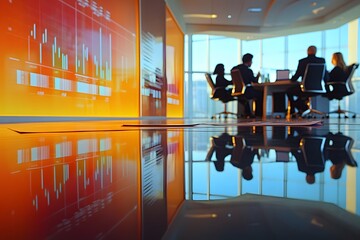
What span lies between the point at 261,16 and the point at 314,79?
4612mm

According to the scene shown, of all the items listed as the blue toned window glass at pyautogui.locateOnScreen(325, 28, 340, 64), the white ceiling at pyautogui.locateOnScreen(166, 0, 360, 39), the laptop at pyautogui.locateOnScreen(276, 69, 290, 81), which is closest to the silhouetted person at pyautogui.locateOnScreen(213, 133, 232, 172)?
the laptop at pyautogui.locateOnScreen(276, 69, 290, 81)

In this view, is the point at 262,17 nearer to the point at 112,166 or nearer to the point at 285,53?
the point at 285,53

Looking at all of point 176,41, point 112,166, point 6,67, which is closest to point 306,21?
point 176,41

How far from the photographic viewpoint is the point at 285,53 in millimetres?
12688

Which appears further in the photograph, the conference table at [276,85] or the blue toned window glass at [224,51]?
the blue toned window glass at [224,51]

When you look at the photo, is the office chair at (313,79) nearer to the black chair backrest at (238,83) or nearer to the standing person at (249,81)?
the standing person at (249,81)

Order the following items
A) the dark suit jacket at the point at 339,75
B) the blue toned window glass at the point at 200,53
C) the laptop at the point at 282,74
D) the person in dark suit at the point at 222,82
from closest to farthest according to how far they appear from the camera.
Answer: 1. the laptop at the point at 282,74
2. the dark suit jacket at the point at 339,75
3. the person in dark suit at the point at 222,82
4. the blue toned window glass at the point at 200,53

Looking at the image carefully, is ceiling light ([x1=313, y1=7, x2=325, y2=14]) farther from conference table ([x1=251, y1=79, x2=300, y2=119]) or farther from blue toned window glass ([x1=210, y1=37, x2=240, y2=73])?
conference table ([x1=251, y1=79, x2=300, y2=119])

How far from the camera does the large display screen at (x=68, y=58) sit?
3189 mm

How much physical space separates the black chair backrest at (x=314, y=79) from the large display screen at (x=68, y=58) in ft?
10.7

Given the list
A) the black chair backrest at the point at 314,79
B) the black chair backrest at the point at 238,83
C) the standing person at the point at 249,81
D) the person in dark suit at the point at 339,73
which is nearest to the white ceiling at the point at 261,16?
the person in dark suit at the point at 339,73

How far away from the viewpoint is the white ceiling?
28.8 feet

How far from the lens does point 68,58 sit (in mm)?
4098

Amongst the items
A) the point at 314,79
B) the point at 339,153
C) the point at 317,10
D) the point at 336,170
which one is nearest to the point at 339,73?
the point at 314,79
